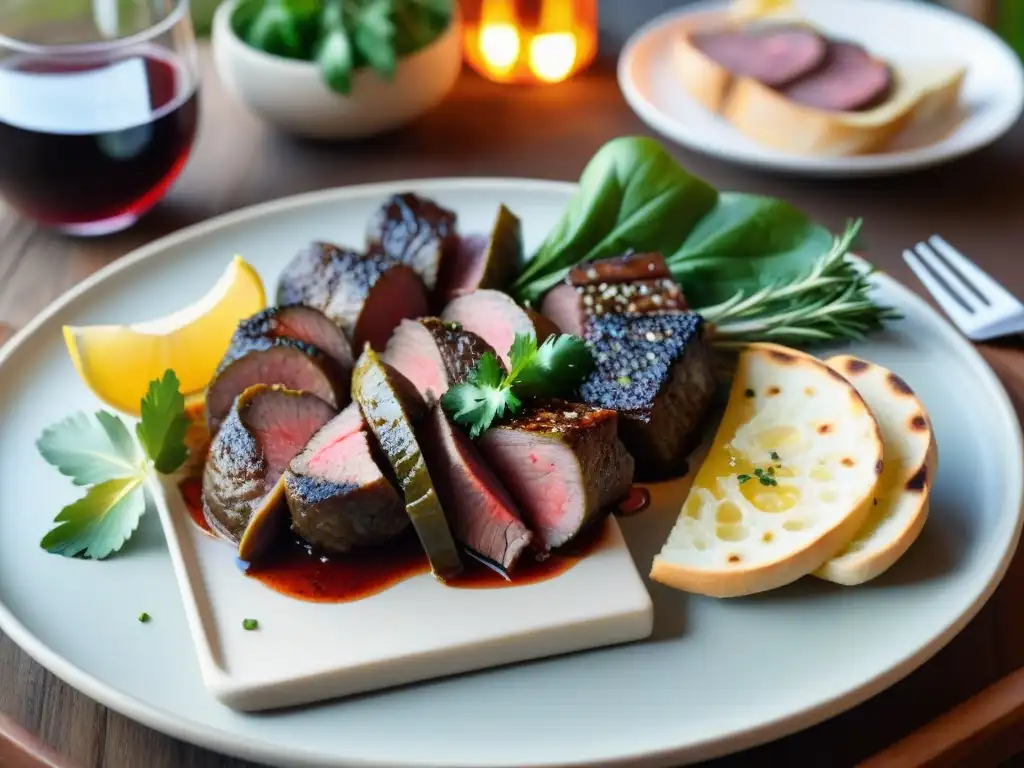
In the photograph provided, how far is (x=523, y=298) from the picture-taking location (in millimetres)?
2697

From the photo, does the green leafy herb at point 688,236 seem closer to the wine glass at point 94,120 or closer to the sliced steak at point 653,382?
the sliced steak at point 653,382

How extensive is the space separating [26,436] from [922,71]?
9.28 ft

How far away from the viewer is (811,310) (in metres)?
2.57

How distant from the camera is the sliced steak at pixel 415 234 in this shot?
2664 mm

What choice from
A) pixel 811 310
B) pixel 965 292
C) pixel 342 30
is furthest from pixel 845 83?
pixel 342 30

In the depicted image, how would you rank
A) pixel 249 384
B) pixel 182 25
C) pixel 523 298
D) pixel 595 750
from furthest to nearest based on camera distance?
pixel 182 25 < pixel 523 298 < pixel 249 384 < pixel 595 750

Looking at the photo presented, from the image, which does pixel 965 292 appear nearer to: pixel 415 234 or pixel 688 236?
pixel 688 236

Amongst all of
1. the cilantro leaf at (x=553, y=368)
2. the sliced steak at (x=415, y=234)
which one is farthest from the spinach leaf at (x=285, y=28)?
the cilantro leaf at (x=553, y=368)

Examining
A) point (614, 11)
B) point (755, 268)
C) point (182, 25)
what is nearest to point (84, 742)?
point (755, 268)

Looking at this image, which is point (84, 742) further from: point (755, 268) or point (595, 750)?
point (755, 268)

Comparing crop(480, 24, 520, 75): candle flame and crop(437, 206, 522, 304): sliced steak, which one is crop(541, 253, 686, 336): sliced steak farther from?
crop(480, 24, 520, 75): candle flame

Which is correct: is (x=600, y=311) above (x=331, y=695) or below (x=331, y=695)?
above

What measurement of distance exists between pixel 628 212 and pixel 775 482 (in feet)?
2.93

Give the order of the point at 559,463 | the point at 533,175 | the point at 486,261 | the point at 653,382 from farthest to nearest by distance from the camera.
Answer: the point at 533,175 → the point at 486,261 → the point at 653,382 → the point at 559,463
